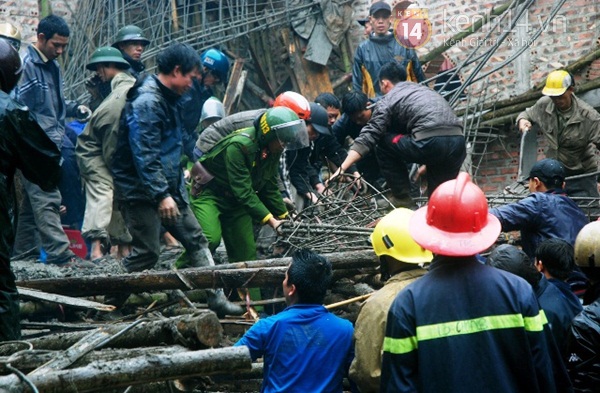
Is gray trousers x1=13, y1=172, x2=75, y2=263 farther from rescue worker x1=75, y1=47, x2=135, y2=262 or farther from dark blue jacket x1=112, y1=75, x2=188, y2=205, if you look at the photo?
dark blue jacket x1=112, y1=75, x2=188, y2=205

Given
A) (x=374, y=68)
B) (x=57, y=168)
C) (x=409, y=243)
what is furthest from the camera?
(x=374, y=68)

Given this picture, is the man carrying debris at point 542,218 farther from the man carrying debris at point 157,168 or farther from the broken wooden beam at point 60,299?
the broken wooden beam at point 60,299

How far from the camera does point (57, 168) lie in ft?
17.5

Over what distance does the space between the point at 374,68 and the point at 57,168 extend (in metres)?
7.69

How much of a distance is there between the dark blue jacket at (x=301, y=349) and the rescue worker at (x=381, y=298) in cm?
18

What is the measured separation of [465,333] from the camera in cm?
386

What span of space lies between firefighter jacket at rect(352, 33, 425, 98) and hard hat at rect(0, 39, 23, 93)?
7.57 meters

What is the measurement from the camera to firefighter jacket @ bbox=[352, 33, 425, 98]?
12531 mm

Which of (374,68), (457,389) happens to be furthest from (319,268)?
(374,68)

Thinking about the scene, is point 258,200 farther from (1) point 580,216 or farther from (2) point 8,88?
(2) point 8,88

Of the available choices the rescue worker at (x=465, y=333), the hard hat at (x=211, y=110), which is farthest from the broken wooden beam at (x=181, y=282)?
the hard hat at (x=211, y=110)

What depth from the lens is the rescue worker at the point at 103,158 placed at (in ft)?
30.4

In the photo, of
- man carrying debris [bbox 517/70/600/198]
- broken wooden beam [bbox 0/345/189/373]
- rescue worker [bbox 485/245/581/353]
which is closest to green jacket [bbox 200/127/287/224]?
man carrying debris [bbox 517/70/600/198]

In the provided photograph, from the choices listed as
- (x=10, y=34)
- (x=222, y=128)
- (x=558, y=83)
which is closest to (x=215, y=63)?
(x=222, y=128)
